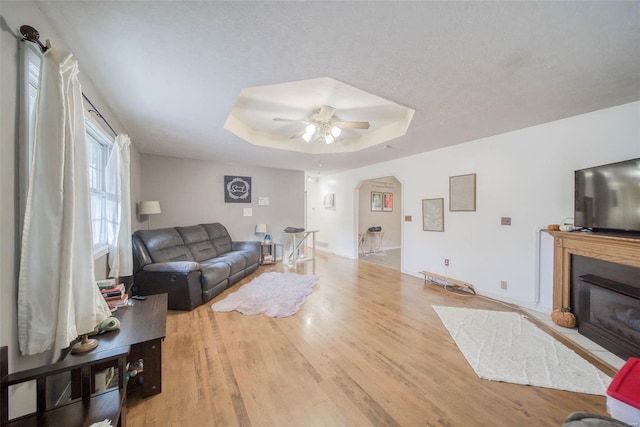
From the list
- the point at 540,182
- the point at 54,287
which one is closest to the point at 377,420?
the point at 54,287

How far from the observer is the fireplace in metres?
1.88

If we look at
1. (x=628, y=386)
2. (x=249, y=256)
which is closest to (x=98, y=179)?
(x=249, y=256)

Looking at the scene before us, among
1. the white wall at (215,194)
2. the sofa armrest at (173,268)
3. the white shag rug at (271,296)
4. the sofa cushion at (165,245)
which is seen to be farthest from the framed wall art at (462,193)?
the sofa cushion at (165,245)

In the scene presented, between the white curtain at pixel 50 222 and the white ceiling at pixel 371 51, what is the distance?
17.6 inches

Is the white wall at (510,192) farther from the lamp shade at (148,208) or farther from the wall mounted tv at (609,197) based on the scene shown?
the lamp shade at (148,208)

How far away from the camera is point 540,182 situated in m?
2.81

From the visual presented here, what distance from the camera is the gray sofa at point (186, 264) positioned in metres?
2.85

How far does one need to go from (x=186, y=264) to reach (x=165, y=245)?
2.81ft

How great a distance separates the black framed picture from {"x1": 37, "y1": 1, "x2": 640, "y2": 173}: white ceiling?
8.34ft

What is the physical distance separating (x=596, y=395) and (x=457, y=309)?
1.34 metres

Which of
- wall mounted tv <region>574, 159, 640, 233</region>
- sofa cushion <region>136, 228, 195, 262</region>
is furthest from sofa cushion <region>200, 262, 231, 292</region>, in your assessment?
wall mounted tv <region>574, 159, 640, 233</region>

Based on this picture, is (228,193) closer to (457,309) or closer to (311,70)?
(311,70)

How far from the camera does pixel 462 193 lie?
11.8ft

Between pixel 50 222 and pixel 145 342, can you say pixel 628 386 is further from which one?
pixel 50 222
